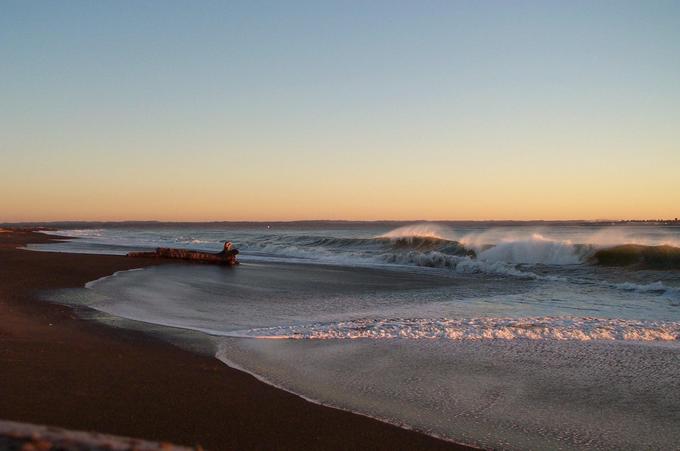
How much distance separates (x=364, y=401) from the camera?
5.29 meters

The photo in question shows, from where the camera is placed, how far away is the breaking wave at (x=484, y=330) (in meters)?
8.43

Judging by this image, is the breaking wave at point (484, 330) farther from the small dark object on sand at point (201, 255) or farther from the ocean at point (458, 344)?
the small dark object on sand at point (201, 255)

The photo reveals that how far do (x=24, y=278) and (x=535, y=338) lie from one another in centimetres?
1375

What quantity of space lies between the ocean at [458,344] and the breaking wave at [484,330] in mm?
32

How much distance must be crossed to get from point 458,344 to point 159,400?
441 centimetres

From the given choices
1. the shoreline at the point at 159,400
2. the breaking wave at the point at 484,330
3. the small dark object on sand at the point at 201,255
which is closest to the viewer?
the shoreline at the point at 159,400

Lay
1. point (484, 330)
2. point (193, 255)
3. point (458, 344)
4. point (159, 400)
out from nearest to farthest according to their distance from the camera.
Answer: point (159, 400)
point (458, 344)
point (484, 330)
point (193, 255)

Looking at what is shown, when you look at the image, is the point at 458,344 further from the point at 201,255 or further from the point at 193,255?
the point at 193,255

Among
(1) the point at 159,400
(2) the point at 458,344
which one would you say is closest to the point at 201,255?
(2) the point at 458,344

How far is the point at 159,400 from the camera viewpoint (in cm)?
497

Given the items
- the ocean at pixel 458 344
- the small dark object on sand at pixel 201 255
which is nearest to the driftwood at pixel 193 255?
the small dark object on sand at pixel 201 255

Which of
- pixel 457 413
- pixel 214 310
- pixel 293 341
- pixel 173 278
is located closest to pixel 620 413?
pixel 457 413

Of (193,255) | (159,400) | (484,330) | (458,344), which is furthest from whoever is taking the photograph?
(193,255)

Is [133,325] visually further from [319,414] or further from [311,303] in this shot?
[319,414]
